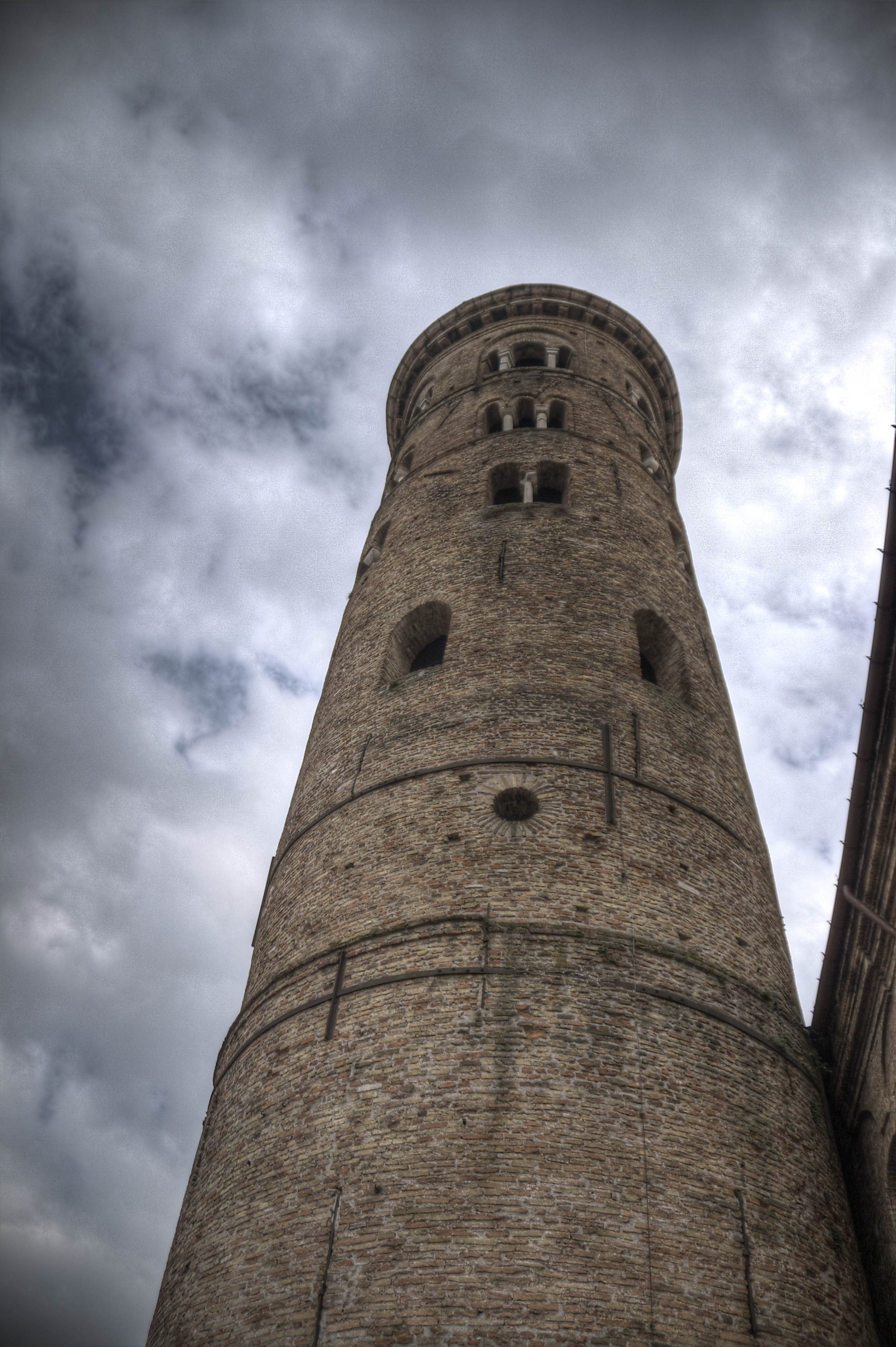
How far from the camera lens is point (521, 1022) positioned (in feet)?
27.8

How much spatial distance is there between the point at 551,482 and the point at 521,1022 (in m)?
10.7

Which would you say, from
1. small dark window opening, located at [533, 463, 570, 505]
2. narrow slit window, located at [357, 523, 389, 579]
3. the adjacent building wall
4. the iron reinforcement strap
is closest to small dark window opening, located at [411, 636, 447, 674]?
narrow slit window, located at [357, 523, 389, 579]

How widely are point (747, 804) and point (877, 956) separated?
3.01 m

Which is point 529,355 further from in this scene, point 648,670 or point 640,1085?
point 640,1085

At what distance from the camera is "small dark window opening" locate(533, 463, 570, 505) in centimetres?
1694

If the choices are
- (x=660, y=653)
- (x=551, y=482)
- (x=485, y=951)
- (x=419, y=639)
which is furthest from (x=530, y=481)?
(x=485, y=951)

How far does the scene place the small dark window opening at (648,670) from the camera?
46.8ft

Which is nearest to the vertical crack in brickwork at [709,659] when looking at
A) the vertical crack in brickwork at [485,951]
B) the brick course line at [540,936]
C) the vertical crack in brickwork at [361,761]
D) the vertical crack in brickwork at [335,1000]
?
the vertical crack in brickwork at [361,761]

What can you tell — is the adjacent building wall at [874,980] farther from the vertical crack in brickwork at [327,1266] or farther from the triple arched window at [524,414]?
the triple arched window at [524,414]

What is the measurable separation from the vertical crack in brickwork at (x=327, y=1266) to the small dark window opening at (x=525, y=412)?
573 inches

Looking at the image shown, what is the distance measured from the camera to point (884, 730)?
9438 millimetres

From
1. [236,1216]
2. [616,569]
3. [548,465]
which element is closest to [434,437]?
[548,465]

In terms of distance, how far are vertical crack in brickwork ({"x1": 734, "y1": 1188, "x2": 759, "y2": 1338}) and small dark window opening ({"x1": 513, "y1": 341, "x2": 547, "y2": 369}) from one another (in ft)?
58.2

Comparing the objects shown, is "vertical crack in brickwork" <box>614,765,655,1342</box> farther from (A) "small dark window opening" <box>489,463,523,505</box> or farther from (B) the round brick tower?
(A) "small dark window opening" <box>489,463,523,505</box>
